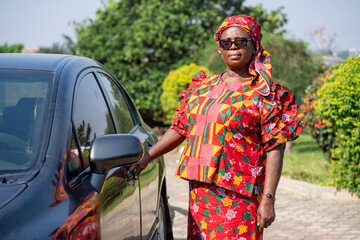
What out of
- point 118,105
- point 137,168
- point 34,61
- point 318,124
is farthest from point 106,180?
point 318,124

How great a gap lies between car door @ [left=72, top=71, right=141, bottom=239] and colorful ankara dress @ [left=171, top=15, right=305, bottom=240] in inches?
15.1

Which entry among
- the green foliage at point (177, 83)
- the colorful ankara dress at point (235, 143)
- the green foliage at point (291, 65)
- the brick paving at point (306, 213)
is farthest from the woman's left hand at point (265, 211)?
the green foliage at point (177, 83)

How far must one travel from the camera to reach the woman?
279cm

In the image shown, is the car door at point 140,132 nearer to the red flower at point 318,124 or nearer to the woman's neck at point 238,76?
the woman's neck at point 238,76

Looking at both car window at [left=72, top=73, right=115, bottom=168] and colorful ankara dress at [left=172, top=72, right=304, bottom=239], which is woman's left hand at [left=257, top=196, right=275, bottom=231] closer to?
colorful ankara dress at [left=172, top=72, right=304, bottom=239]

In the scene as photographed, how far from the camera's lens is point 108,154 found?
219 centimetres

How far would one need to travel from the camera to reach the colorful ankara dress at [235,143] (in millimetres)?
2795

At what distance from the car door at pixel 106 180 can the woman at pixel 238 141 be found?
12.5 inches

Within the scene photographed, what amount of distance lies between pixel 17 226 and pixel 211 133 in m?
1.39

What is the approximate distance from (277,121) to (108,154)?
1049mm

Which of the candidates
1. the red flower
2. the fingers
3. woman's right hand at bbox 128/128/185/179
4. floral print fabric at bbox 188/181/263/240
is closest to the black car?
woman's right hand at bbox 128/128/185/179

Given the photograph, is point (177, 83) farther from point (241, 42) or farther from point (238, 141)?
point (238, 141)

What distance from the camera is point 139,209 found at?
2.95m

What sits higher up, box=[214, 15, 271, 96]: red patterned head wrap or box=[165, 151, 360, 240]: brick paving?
box=[214, 15, 271, 96]: red patterned head wrap
